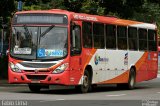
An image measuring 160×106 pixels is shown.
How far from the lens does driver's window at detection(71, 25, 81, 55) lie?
21953mm

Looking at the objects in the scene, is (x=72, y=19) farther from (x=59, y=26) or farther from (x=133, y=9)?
(x=133, y=9)

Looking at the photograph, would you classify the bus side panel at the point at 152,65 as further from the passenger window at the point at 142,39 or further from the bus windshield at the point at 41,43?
the bus windshield at the point at 41,43

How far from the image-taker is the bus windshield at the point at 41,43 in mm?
21609

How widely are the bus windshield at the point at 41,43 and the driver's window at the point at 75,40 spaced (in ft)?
1.14

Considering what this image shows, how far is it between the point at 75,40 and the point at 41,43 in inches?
50.9

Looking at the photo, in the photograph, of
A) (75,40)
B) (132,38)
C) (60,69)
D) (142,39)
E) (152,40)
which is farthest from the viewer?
(152,40)

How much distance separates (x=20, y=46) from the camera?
72.5 feet

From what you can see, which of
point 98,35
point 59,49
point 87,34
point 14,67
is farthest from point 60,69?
point 98,35

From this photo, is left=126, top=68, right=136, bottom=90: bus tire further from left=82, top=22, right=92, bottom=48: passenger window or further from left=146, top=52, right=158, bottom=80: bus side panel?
left=82, top=22, right=92, bottom=48: passenger window

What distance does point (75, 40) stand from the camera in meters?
22.1

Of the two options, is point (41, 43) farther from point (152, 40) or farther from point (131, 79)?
point (152, 40)

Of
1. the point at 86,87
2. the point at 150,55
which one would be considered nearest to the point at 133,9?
the point at 150,55

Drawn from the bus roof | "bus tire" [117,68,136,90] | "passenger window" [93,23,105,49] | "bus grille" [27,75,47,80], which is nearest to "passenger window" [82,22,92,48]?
the bus roof

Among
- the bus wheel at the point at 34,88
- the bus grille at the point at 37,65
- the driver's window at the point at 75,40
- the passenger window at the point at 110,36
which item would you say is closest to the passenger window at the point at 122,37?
the passenger window at the point at 110,36
